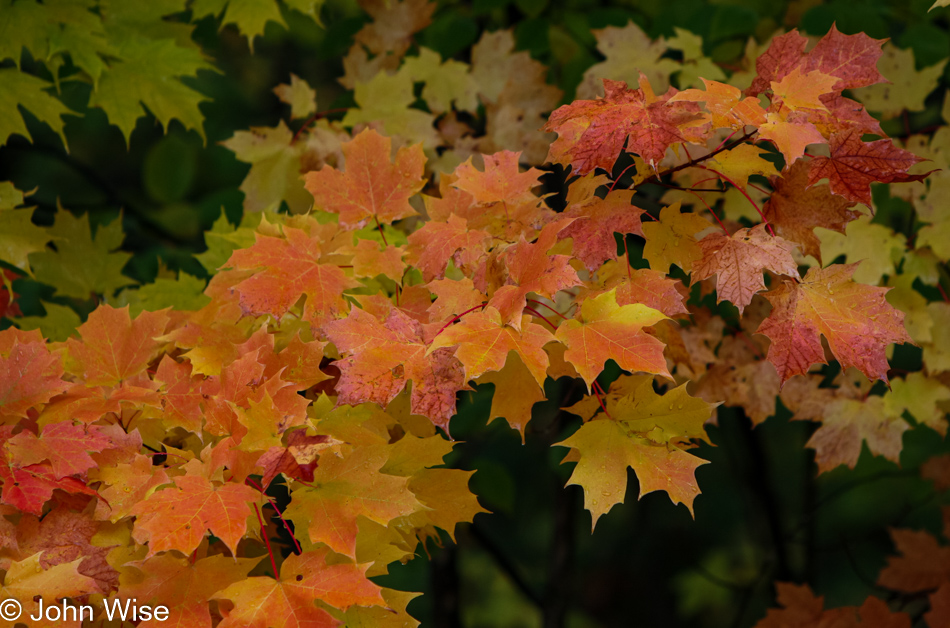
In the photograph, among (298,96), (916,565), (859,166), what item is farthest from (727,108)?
(916,565)

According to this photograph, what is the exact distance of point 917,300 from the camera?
1.72m

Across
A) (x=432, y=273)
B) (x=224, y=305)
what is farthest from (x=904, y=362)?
(x=224, y=305)

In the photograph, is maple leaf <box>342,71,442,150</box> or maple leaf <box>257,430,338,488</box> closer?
maple leaf <box>257,430,338,488</box>

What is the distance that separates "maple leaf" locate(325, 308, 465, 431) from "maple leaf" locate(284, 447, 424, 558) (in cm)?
11

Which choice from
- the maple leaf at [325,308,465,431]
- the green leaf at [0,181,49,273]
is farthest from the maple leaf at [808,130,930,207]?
the green leaf at [0,181,49,273]

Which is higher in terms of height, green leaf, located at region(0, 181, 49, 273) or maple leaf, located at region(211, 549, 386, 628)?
green leaf, located at region(0, 181, 49, 273)

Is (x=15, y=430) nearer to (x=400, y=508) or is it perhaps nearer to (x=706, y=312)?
(x=400, y=508)

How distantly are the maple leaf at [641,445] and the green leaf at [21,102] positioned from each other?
142cm

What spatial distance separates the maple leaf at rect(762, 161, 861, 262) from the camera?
116cm

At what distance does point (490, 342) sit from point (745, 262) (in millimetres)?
408

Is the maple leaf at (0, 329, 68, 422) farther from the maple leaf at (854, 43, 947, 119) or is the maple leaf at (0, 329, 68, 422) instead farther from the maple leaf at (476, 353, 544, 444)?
the maple leaf at (854, 43, 947, 119)

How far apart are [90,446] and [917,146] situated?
6.23 feet

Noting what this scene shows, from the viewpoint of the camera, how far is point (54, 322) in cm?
172

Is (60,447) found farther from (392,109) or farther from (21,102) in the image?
(392,109)
